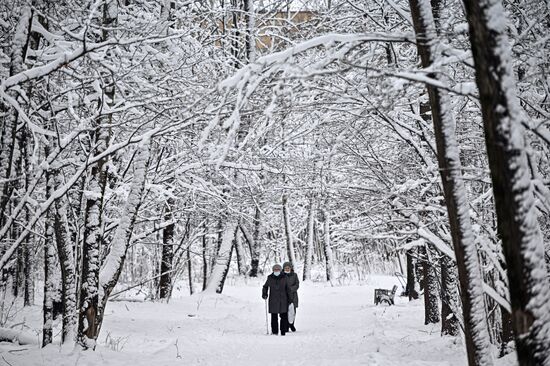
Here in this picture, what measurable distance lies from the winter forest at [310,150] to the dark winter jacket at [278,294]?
0.77 m

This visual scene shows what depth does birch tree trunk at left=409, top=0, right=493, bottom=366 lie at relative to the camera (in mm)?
3062

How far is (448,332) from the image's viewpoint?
24.9 feet

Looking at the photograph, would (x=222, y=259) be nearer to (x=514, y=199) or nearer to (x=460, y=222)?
(x=460, y=222)

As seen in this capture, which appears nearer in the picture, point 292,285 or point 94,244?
point 94,244

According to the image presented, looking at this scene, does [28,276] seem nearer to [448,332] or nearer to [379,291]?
[379,291]

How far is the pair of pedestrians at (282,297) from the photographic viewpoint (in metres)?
9.95

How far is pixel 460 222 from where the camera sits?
3102 mm

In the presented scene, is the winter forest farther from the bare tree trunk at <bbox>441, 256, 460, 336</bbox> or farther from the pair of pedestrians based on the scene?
Answer: the pair of pedestrians

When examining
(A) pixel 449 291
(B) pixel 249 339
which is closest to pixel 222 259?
(B) pixel 249 339

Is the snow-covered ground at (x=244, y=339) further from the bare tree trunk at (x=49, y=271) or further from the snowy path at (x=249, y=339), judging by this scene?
the bare tree trunk at (x=49, y=271)

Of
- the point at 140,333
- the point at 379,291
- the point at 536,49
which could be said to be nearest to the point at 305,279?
the point at 379,291

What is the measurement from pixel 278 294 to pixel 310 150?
3.93 m

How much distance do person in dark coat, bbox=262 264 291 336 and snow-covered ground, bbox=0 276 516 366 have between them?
32 centimetres

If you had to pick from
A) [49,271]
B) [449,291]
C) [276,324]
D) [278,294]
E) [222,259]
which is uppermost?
[222,259]
